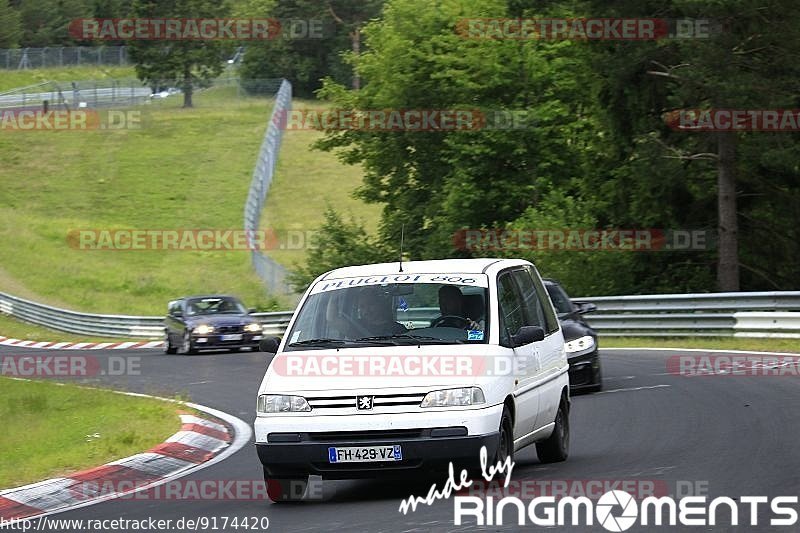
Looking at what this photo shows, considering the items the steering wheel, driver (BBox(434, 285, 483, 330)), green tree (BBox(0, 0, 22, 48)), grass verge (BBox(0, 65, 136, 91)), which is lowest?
the steering wheel

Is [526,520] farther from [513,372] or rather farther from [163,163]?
[163,163]

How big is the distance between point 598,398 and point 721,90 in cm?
1543

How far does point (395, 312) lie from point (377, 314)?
0.46 feet

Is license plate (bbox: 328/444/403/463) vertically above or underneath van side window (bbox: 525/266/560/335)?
underneath

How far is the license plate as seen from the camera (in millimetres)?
9961

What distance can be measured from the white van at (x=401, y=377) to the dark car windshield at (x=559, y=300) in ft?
24.7

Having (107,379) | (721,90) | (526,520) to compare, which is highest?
(721,90)

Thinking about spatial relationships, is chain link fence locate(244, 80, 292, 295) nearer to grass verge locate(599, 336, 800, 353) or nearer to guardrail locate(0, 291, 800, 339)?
guardrail locate(0, 291, 800, 339)

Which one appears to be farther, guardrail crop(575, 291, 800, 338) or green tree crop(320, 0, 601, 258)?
green tree crop(320, 0, 601, 258)

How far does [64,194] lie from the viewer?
3046 inches

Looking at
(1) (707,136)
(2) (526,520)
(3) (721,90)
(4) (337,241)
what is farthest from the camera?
(4) (337,241)

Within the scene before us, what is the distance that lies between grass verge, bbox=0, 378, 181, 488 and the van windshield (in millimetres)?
2937


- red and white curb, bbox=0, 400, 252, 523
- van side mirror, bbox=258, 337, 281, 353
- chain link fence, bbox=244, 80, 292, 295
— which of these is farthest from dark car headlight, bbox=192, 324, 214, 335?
van side mirror, bbox=258, 337, 281, 353

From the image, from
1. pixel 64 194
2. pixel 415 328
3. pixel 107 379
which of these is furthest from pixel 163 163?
pixel 415 328
